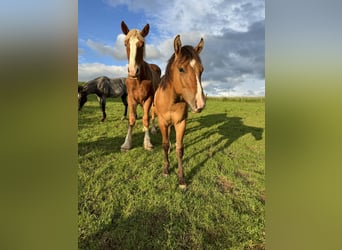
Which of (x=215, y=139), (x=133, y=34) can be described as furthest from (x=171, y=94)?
(x=215, y=139)

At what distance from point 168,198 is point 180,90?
53.5 inches

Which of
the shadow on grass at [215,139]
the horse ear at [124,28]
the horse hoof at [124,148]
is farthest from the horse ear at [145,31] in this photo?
the shadow on grass at [215,139]

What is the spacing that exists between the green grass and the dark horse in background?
2104mm

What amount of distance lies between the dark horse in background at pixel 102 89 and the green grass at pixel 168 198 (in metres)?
2.10

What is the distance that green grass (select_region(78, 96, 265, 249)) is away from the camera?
6.04 feet

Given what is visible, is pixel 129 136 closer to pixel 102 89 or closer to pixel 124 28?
pixel 124 28

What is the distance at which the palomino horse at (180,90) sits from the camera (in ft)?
7.73

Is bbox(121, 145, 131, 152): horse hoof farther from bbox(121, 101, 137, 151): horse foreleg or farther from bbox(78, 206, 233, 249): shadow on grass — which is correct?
bbox(78, 206, 233, 249): shadow on grass

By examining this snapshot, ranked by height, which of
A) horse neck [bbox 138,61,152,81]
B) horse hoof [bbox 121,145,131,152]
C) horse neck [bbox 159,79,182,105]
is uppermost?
horse neck [bbox 138,61,152,81]

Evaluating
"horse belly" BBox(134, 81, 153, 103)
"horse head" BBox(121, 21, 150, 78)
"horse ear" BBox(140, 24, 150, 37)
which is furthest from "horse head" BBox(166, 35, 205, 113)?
"horse belly" BBox(134, 81, 153, 103)
